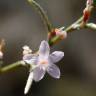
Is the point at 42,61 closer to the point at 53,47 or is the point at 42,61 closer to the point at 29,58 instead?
the point at 29,58

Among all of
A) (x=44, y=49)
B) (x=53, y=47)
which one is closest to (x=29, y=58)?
(x=44, y=49)

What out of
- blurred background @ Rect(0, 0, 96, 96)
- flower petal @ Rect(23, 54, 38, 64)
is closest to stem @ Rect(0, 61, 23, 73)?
flower petal @ Rect(23, 54, 38, 64)

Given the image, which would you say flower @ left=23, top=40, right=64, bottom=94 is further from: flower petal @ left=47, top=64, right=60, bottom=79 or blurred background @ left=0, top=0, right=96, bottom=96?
blurred background @ left=0, top=0, right=96, bottom=96

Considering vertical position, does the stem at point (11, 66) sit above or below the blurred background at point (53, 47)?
above

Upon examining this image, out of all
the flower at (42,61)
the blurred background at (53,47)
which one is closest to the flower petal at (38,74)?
the flower at (42,61)

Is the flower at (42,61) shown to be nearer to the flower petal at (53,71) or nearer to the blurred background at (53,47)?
the flower petal at (53,71)

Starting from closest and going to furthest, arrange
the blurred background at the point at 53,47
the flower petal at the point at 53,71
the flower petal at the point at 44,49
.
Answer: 1. the flower petal at the point at 44,49
2. the flower petal at the point at 53,71
3. the blurred background at the point at 53,47

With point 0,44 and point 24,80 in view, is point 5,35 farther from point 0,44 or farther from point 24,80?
point 0,44

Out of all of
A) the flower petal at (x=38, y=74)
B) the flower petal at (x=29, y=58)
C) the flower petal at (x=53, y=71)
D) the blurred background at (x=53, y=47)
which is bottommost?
the blurred background at (x=53, y=47)

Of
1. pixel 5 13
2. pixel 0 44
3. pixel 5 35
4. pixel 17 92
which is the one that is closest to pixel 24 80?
pixel 17 92
